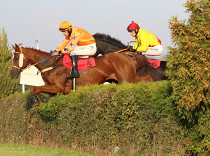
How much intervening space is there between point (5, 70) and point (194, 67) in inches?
330

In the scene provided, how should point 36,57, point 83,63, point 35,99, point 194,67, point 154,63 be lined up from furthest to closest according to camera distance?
point 154,63 < point 36,57 < point 83,63 < point 35,99 < point 194,67

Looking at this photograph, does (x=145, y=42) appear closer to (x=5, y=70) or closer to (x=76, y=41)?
(x=76, y=41)

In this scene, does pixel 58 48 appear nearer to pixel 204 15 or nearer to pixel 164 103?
pixel 164 103

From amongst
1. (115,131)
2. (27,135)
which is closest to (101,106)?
(115,131)

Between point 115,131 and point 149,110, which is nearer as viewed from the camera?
point 149,110

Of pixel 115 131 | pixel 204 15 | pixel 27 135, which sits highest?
pixel 204 15

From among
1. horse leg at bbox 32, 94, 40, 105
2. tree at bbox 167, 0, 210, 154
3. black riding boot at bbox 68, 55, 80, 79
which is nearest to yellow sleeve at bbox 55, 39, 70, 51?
black riding boot at bbox 68, 55, 80, 79

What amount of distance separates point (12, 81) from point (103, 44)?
3043mm

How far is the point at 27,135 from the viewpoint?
38.1 feet

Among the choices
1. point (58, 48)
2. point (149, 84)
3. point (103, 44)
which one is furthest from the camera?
point (103, 44)

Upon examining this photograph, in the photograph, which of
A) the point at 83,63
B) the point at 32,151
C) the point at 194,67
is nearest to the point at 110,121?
the point at 32,151

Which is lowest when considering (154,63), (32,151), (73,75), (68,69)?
(32,151)

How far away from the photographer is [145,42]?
12211mm

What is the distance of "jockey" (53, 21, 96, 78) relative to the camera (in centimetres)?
1173
